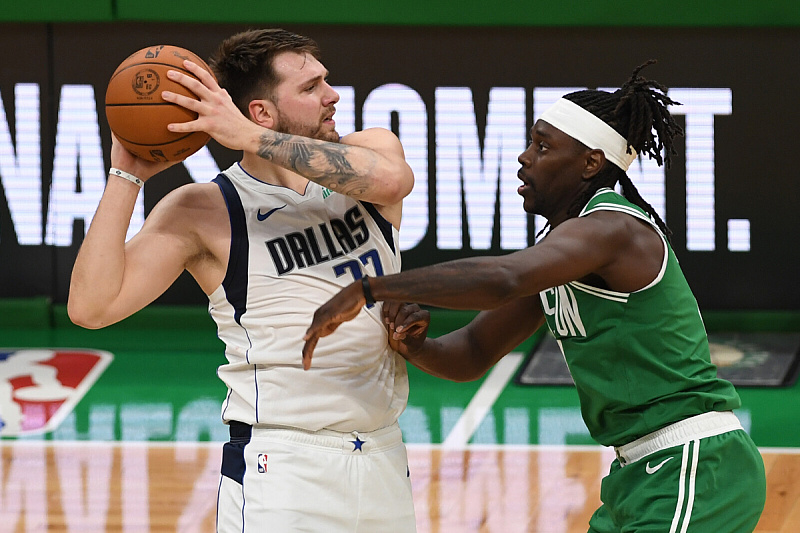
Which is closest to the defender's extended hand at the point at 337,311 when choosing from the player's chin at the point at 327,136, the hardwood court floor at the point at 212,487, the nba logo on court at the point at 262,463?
the nba logo on court at the point at 262,463

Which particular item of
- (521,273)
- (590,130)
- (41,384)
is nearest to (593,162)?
(590,130)

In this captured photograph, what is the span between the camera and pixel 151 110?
2.84m

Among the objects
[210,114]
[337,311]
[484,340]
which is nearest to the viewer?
[337,311]

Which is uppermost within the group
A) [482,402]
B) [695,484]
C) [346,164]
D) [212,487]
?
[346,164]

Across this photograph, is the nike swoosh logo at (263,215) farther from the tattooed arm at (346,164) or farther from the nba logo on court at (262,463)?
the nba logo on court at (262,463)

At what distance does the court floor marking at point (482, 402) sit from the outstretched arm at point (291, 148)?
3.20 m

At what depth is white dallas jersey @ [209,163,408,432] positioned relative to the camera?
2.97m

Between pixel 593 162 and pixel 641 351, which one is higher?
pixel 593 162

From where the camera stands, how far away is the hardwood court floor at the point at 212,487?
499cm

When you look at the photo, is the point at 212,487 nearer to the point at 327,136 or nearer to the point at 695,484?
the point at 327,136

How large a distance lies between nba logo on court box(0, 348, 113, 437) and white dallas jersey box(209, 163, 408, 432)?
12.2 ft

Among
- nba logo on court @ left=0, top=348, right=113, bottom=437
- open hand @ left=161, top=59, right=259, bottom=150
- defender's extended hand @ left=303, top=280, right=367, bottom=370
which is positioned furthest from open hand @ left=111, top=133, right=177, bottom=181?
nba logo on court @ left=0, top=348, right=113, bottom=437

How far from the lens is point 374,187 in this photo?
2947 mm

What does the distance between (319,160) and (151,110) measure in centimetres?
40
